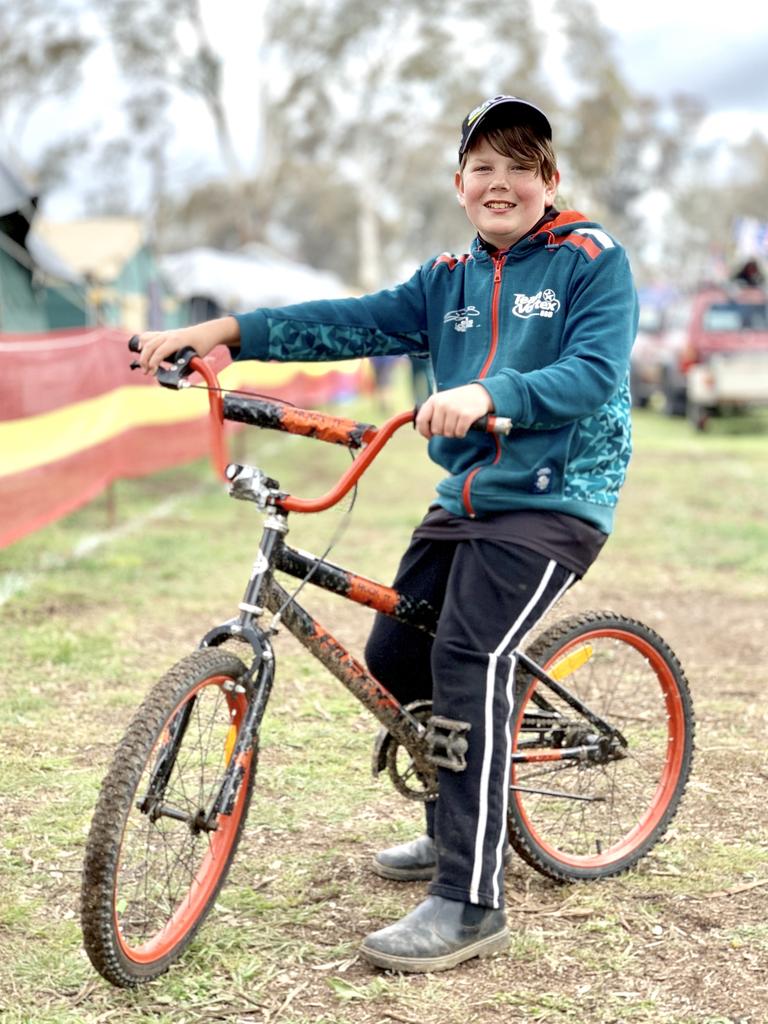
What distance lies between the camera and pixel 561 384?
2812 mm

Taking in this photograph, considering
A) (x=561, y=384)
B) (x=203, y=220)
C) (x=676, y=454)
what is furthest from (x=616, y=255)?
(x=203, y=220)

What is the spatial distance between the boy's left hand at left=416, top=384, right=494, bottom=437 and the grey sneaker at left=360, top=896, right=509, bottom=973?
1109mm

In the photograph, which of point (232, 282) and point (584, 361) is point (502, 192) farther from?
point (232, 282)

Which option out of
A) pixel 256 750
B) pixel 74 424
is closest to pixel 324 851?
pixel 256 750

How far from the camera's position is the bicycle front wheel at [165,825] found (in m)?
2.70

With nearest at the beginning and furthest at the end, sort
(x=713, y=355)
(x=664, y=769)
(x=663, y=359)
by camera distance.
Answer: (x=664, y=769), (x=713, y=355), (x=663, y=359)

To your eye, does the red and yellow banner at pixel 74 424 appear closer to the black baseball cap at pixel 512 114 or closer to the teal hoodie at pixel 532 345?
the teal hoodie at pixel 532 345

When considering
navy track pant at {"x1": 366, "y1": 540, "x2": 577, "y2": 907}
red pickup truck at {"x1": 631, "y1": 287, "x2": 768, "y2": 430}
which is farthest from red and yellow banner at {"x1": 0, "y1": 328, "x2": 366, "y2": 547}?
red pickup truck at {"x1": 631, "y1": 287, "x2": 768, "y2": 430}

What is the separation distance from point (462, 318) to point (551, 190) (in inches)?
13.7

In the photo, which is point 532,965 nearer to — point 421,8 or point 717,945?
point 717,945

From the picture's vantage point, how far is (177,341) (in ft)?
9.87

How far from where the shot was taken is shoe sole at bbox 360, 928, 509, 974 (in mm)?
3039

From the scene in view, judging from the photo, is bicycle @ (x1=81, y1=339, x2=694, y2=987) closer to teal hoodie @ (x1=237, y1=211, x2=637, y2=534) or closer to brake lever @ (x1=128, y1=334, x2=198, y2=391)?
brake lever @ (x1=128, y1=334, x2=198, y2=391)

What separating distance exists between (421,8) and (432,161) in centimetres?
1136
